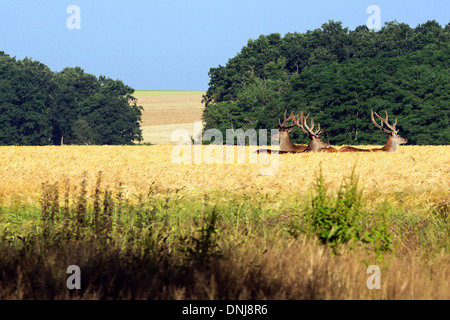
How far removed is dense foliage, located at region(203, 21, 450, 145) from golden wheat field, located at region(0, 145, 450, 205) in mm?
30322

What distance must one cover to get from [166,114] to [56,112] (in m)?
38.7

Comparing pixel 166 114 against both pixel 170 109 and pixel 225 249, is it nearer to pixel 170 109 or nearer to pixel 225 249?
pixel 170 109

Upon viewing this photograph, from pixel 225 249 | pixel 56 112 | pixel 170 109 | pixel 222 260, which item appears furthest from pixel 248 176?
pixel 170 109

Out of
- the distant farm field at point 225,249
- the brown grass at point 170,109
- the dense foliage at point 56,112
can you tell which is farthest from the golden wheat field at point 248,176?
the brown grass at point 170,109

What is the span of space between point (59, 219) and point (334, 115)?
47.2 metres

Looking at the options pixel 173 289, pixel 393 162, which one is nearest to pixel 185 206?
pixel 173 289

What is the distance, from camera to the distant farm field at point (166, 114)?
294ft

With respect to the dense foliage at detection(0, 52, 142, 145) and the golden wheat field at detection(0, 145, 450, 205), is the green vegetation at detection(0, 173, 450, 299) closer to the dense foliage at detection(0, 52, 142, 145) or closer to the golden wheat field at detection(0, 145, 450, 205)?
the golden wheat field at detection(0, 145, 450, 205)

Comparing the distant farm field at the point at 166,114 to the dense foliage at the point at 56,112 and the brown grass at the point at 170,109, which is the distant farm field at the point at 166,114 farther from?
the dense foliage at the point at 56,112

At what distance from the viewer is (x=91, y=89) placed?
85.1 metres

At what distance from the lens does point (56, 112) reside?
74.6 meters

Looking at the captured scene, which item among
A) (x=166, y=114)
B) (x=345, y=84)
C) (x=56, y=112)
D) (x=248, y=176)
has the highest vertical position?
(x=166, y=114)

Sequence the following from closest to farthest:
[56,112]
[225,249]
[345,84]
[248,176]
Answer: [225,249]
[248,176]
[345,84]
[56,112]

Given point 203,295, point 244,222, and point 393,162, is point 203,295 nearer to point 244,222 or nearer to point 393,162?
point 244,222
